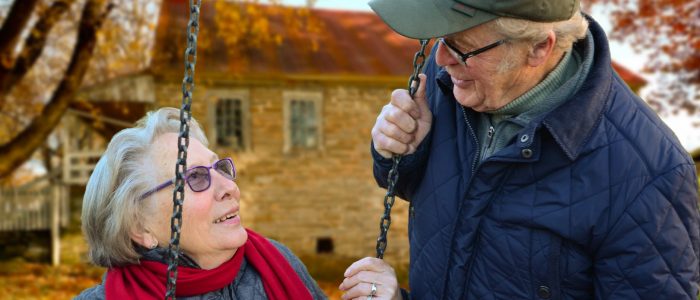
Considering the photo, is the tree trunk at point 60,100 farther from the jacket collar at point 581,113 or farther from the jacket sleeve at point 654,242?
the jacket sleeve at point 654,242

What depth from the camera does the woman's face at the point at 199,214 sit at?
227 centimetres

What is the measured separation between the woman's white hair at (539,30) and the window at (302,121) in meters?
13.2

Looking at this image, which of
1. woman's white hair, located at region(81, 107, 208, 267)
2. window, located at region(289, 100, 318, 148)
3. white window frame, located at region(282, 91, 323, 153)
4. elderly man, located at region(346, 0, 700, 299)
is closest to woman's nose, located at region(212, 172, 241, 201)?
woman's white hair, located at region(81, 107, 208, 267)

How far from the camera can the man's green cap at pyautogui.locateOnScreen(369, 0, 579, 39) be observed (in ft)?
5.89

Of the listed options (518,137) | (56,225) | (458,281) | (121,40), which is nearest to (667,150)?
Answer: (518,137)

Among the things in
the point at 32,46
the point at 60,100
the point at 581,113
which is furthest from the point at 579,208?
the point at 32,46

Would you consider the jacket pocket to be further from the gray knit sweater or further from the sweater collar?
the gray knit sweater

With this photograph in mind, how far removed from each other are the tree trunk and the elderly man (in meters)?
9.00

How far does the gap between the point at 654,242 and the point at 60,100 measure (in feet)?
32.0

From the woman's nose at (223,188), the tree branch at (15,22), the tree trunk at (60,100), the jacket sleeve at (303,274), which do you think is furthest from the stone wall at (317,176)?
the woman's nose at (223,188)

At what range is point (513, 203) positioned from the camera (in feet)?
6.34

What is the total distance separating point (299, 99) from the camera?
592 inches

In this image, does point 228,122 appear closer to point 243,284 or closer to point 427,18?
point 243,284

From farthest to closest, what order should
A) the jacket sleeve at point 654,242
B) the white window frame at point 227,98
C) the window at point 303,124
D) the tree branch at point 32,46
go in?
1. the window at point 303,124
2. the white window frame at point 227,98
3. the tree branch at point 32,46
4. the jacket sleeve at point 654,242
